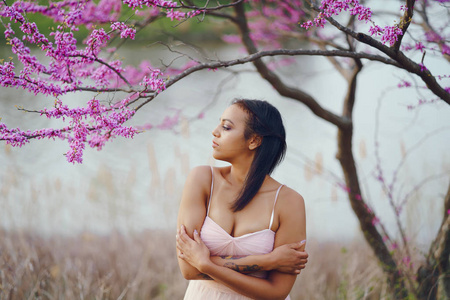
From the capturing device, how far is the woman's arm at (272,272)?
70.5 inches

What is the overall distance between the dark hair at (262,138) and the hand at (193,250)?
0.21m

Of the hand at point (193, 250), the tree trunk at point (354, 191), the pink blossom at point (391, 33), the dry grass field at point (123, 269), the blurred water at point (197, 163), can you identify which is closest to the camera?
the hand at point (193, 250)

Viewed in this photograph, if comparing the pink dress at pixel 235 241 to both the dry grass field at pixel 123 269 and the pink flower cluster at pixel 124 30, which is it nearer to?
the pink flower cluster at pixel 124 30

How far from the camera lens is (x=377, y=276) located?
367 centimetres

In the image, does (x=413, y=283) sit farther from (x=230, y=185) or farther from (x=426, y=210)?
(x=230, y=185)

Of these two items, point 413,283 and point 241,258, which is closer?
point 241,258

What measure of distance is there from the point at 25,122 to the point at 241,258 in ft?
22.1

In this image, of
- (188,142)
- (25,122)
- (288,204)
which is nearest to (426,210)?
(288,204)

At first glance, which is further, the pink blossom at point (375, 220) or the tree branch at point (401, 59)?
the pink blossom at point (375, 220)

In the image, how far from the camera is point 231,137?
1.92 metres

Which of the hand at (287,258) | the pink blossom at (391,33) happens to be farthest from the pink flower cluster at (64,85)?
the pink blossom at (391,33)

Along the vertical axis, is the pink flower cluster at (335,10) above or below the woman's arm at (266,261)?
above

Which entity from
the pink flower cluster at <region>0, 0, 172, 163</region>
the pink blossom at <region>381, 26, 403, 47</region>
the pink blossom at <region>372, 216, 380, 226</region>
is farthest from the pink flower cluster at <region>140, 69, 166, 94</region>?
the pink blossom at <region>372, 216, 380, 226</region>

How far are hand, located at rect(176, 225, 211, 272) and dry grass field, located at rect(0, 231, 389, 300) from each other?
1.53 meters
